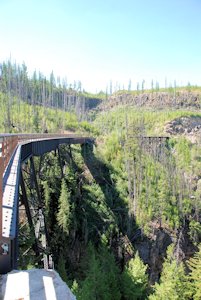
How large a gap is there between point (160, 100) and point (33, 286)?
13132 centimetres

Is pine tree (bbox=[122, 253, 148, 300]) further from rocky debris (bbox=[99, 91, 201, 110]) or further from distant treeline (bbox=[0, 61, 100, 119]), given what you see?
rocky debris (bbox=[99, 91, 201, 110])

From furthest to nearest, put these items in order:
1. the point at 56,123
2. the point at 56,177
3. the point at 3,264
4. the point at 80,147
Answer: the point at 56,123, the point at 80,147, the point at 56,177, the point at 3,264

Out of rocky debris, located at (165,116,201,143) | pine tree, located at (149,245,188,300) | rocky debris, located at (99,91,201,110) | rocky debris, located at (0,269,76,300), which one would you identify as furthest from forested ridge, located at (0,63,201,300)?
rocky debris, located at (99,91,201,110)

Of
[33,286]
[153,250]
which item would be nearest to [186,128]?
[153,250]

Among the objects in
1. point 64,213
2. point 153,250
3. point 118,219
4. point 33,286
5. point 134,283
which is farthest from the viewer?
point 153,250

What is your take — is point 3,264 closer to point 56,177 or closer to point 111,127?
point 56,177

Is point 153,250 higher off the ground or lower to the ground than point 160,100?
lower

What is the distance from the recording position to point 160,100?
13012 cm

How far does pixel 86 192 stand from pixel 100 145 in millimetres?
23459

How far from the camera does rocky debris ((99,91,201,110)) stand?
416 feet

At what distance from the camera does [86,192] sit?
33438 mm

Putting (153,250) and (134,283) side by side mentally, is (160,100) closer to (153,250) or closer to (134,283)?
(153,250)

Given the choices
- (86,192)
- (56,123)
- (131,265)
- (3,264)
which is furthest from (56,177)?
(56,123)

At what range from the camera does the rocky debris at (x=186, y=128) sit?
91125mm
